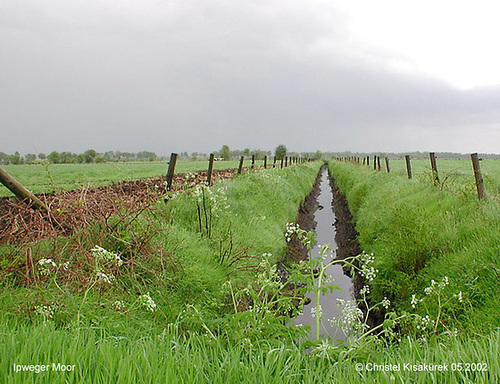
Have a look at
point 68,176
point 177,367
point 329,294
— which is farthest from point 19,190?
point 68,176

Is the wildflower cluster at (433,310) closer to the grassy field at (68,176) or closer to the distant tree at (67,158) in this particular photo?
the grassy field at (68,176)

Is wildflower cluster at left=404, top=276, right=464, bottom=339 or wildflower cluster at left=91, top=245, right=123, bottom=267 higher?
wildflower cluster at left=91, top=245, right=123, bottom=267

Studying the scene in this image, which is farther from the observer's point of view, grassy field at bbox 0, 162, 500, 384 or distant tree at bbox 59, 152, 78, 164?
distant tree at bbox 59, 152, 78, 164

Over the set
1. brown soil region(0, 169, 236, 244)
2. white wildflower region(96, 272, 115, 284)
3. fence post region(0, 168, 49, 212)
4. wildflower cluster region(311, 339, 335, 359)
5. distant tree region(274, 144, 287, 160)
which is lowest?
wildflower cluster region(311, 339, 335, 359)

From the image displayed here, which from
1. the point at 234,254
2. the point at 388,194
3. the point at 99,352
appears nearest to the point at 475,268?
the point at 234,254

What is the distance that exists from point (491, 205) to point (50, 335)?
6879 millimetres

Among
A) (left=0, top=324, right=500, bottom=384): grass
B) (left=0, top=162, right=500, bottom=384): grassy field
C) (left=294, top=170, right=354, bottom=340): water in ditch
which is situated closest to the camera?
(left=0, top=324, right=500, bottom=384): grass

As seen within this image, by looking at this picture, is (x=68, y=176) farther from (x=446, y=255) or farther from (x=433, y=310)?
(x=433, y=310)

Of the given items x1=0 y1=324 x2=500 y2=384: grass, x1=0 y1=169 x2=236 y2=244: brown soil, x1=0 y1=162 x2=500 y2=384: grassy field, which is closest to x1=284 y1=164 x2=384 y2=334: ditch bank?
x1=0 y1=162 x2=500 y2=384: grassy field

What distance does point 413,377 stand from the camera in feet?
6.56

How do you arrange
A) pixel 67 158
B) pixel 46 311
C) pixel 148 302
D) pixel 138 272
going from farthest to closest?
pixel 67 158 → pixel 138 272 → pixel 148 302 → pixel 46 311

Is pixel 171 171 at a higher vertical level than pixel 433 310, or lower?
higher

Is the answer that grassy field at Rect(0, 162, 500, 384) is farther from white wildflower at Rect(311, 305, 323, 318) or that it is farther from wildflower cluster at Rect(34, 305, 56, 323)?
white wildflower at Rect(311, 305, 323, 318)

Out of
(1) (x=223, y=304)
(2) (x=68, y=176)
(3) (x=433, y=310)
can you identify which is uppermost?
(2) (x=68, y=176)
